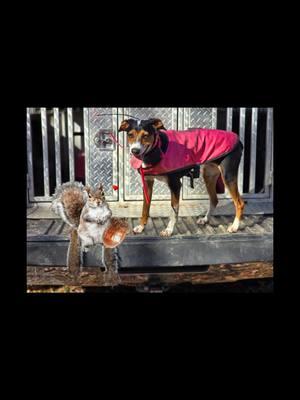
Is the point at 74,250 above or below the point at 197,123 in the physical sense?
below

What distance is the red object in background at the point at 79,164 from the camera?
3.89 metres

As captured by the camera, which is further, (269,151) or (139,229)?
(269,151)

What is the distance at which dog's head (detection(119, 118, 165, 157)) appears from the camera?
12.0 ft

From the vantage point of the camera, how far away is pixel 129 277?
382cm

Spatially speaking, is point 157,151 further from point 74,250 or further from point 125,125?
point 74,250

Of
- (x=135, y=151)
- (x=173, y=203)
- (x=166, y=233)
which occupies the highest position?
(x=135, y=151)

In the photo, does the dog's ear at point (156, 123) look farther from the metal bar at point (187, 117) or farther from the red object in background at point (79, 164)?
the red object in background at point (79, 164)

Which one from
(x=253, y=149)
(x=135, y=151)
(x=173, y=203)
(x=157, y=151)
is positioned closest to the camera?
(x=135, y=151)

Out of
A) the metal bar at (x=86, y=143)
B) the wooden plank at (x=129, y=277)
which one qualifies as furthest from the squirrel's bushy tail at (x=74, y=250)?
the metal bar at (x=86, y=143)

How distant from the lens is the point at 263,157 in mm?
4008

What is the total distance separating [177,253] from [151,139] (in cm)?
97

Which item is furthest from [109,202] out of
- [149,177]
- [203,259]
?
[203,259]

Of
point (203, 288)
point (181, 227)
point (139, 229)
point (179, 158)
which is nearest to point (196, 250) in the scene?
point (181, 227)

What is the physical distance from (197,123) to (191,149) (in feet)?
0.79
